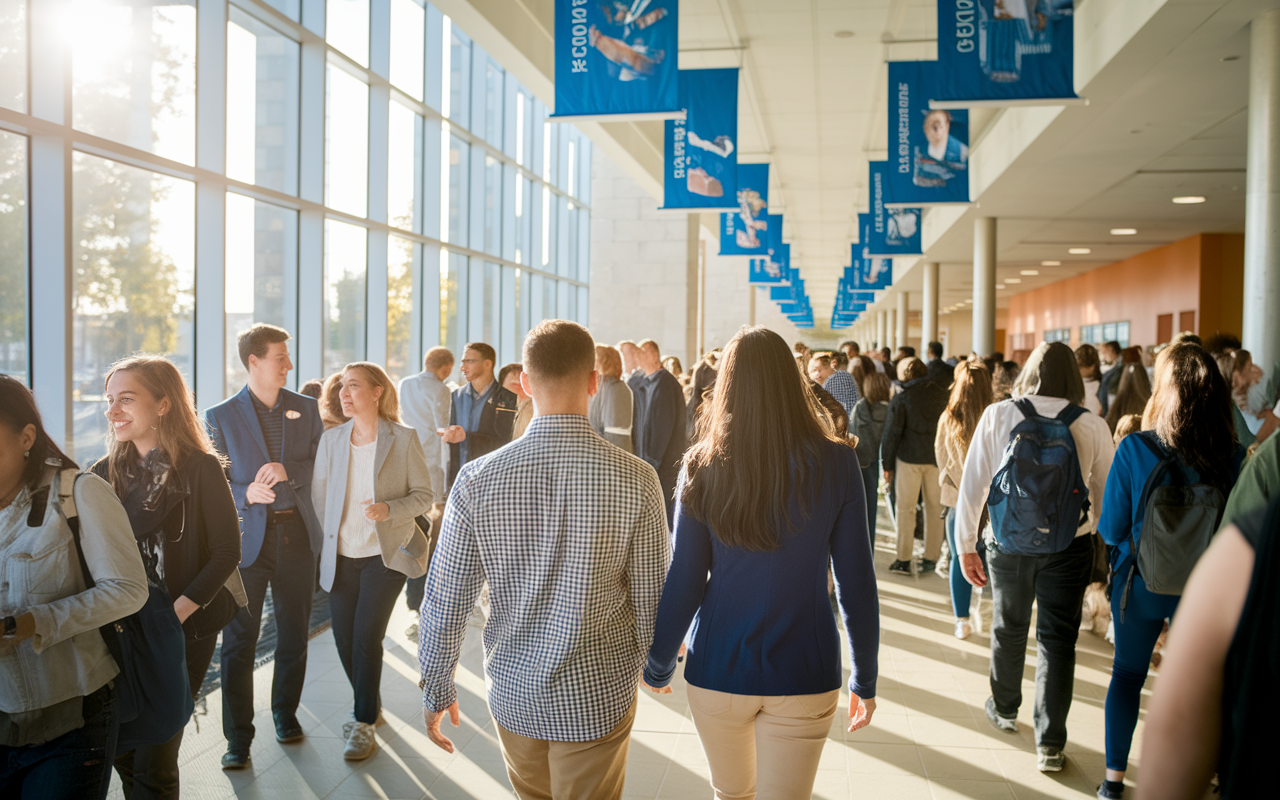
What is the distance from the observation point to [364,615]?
4328 millimetres

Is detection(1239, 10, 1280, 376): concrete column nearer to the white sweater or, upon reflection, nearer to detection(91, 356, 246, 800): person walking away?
the white sweater

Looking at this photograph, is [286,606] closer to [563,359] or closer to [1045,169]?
[563,359]

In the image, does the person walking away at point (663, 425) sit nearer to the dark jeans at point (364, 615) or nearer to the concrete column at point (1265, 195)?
the dark jeans at point (364, 615)

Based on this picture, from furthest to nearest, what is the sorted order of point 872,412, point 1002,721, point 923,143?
point 923,143 → point 872,412 → point 1002,721

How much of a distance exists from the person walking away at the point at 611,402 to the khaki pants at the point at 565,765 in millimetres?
5082

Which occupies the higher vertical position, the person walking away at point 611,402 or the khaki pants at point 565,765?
the person walking away at point 611,402

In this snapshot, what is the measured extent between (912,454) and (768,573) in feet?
19.1

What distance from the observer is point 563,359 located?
251 centimetres

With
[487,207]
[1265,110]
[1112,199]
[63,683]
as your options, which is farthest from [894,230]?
[63,683]

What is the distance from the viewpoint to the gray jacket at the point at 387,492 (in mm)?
4289

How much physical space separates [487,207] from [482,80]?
1926mm

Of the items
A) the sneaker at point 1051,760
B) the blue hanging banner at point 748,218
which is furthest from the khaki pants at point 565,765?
the blue hanging banner at point 748,218

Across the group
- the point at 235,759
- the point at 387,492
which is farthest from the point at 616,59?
the point at 235,759

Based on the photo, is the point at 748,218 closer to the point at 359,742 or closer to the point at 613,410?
the point at 613,410
